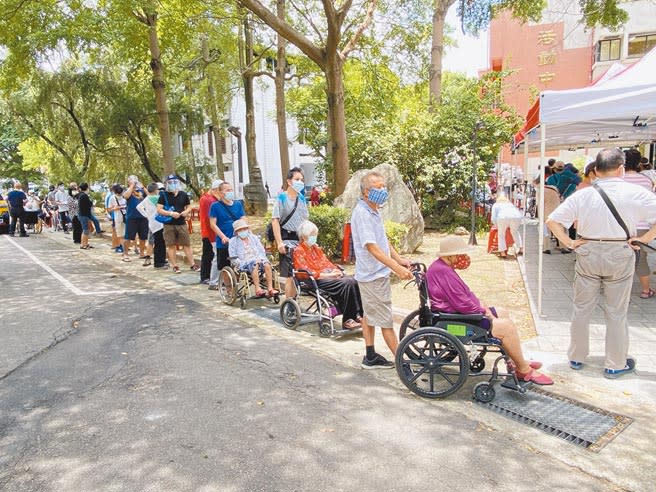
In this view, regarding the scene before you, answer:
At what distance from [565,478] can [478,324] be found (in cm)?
128

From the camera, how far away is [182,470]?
3.18 metres

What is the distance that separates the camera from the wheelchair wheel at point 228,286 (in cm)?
735

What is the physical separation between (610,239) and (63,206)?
2016 centimetres

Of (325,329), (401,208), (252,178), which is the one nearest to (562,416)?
(325,329)

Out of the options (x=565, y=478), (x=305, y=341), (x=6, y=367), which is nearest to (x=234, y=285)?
(x=305, y=341)

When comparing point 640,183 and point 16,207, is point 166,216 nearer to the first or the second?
point 640,183

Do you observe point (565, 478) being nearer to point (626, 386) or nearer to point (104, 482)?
point (626, 386)

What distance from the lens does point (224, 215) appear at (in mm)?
8023

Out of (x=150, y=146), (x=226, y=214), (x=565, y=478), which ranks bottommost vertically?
(x=565, y=478)

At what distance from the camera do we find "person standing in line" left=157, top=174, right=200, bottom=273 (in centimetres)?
959

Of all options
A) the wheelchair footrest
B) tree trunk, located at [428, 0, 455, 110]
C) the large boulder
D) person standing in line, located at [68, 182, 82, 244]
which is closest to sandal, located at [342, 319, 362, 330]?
the wheelchair footrest

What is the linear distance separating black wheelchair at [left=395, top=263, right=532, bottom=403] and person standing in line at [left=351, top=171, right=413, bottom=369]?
1.38 feet

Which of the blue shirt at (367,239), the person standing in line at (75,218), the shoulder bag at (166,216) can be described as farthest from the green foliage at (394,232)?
the person standing in line at (75,218)

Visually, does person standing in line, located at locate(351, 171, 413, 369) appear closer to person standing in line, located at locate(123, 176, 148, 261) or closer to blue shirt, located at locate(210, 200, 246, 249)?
blue shirt, located at locate(210, 200, 246, 249)
